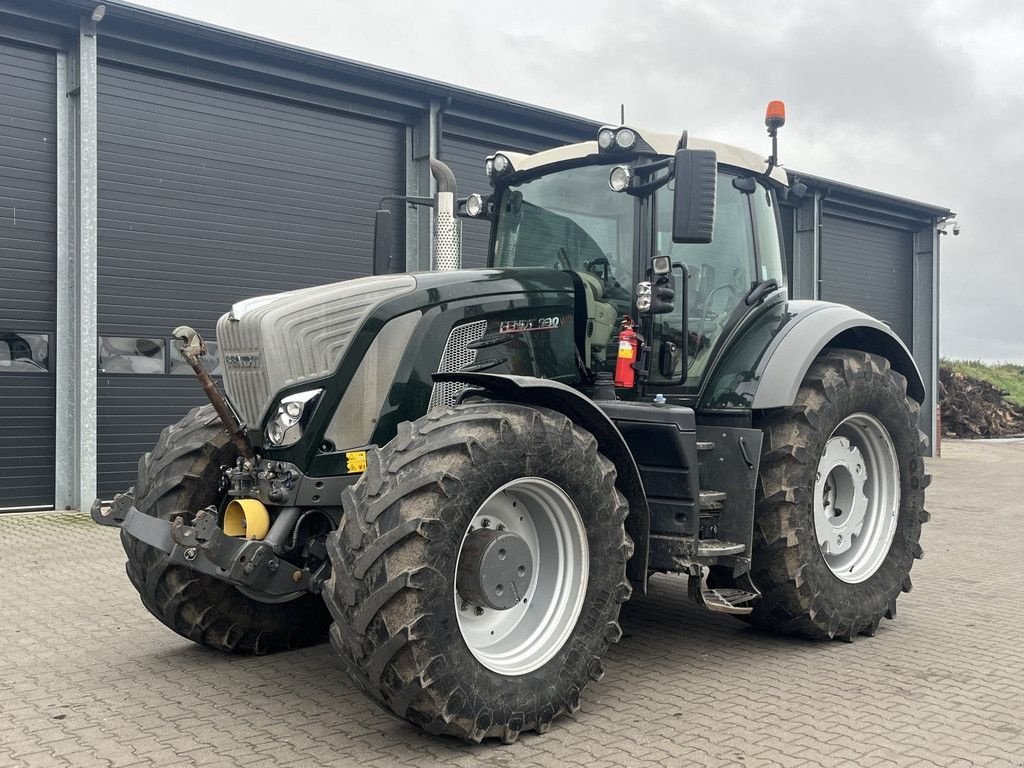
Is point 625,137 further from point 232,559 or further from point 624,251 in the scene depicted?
point 232,559

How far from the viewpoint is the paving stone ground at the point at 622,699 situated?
4.04 metres

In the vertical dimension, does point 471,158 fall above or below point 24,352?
above

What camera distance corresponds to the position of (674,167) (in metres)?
5.20

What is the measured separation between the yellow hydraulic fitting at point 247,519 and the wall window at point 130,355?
7.96 m

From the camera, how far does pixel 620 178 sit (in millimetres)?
5391

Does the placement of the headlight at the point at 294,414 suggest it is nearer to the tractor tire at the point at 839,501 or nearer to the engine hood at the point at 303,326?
the engine hood at the point at 303,326

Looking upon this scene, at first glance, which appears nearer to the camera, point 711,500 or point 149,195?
point 711,500

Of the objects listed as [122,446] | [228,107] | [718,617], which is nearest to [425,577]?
[718,617]

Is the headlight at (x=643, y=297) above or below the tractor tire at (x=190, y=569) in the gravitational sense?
above

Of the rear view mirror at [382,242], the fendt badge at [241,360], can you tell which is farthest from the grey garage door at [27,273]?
the fendt badge at [241,360]

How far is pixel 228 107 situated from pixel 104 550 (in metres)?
5.93

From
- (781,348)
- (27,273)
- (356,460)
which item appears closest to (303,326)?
(356,460)

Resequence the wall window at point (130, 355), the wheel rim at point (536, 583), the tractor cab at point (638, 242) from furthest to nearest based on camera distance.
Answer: the wall window at point (130, 355), the tractor cab at point (638, 242), the wheel rim at point (536, 583)

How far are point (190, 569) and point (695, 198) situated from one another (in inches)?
117
